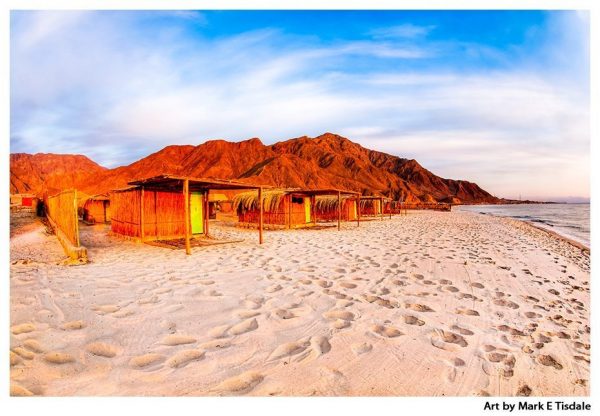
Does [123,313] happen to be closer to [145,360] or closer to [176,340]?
[176,340]

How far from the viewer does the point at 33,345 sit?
2908mm

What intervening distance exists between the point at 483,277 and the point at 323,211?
57.0ft

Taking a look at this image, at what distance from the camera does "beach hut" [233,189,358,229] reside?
16.9 metres

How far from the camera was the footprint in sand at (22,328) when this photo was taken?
3.21 meters

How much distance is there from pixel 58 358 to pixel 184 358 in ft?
3.65

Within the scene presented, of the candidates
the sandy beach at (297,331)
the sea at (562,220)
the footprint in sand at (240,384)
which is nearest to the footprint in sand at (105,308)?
the sandy beach at (297,331)

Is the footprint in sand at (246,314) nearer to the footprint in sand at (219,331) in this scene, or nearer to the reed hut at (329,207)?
the footprint in sand at (219,331)

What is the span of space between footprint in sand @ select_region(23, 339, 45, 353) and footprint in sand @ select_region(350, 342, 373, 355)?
2.93m

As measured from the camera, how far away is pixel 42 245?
10.1 m

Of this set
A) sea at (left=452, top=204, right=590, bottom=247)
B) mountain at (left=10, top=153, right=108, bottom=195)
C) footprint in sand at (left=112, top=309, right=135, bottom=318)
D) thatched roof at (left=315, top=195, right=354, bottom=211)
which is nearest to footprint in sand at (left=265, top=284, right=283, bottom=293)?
footprint in sand at (left=112, top=309, right=135, bottom=318)

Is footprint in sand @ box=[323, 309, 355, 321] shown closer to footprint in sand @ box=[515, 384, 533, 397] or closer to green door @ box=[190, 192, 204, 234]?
footprint in sand @ box=[515, 384, 533, 397]
